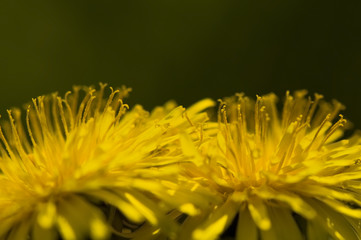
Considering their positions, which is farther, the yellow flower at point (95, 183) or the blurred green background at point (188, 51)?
the blurred green background at point (188, 51)

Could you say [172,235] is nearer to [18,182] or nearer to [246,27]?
[18,182]

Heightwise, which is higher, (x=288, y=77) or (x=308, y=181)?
(x=288, y=77)

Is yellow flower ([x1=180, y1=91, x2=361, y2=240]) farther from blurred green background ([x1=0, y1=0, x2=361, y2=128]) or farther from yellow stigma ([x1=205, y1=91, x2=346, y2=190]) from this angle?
blurred green background ([x1=0, y1=0, x2=361, y2=128])

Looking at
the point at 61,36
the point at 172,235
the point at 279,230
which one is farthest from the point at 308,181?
the point at 61,36

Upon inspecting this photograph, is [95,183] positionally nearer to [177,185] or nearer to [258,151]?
[177,185]

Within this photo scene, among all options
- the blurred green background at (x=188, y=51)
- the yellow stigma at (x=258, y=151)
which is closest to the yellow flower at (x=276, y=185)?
the yellow stigma at (x=258, y=151)

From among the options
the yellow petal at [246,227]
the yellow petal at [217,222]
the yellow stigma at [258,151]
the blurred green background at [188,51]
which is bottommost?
the yellow petal at [246,227]

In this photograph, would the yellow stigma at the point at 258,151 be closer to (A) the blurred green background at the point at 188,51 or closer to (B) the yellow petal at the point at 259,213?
(B) the yellow petal at the point at 259,213

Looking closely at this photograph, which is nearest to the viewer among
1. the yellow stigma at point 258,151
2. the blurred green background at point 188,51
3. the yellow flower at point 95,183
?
the yellow flower at point 95,183
